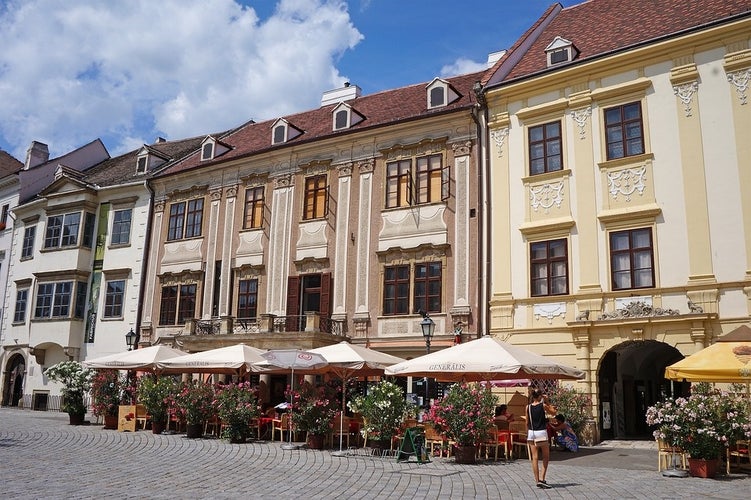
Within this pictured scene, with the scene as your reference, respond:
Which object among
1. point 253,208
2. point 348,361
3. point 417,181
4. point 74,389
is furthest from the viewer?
point 253,208

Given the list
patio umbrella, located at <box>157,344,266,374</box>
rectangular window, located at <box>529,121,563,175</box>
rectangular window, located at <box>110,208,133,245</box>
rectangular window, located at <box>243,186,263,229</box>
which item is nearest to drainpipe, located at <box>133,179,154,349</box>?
rectangular window, located at <box>110,208,133,245</box>

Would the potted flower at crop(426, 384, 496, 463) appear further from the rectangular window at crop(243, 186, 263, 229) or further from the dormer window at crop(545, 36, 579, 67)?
the rectangular window at crop(243, 186, 263, 229)

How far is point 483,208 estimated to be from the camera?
22.8 m

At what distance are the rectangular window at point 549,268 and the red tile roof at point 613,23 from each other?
18.9 ft

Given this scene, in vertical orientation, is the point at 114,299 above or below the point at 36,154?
below

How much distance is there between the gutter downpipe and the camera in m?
22.0

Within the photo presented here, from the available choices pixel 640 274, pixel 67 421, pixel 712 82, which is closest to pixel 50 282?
pixel 67 421

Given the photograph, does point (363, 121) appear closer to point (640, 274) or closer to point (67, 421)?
point (640, 274)

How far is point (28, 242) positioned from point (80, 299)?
19.8ft

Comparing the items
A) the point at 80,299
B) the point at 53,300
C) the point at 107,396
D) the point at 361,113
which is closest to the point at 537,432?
the point at 107,396

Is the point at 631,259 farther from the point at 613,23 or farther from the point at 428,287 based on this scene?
the point at 613,23

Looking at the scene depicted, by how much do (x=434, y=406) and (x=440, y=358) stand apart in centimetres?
110

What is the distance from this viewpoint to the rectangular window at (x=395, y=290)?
24.0 meters

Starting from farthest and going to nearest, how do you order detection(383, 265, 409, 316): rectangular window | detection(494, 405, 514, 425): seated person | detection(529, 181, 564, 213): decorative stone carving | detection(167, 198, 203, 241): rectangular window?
1. detection(167, 198, 203, 241): rectangular window
2. detection(383, 265, 409, 316): rectangular window
3. detection(529, 181, 564, 213): decorative stone carving
4. detection(494, 405, 514, 425): seated person
